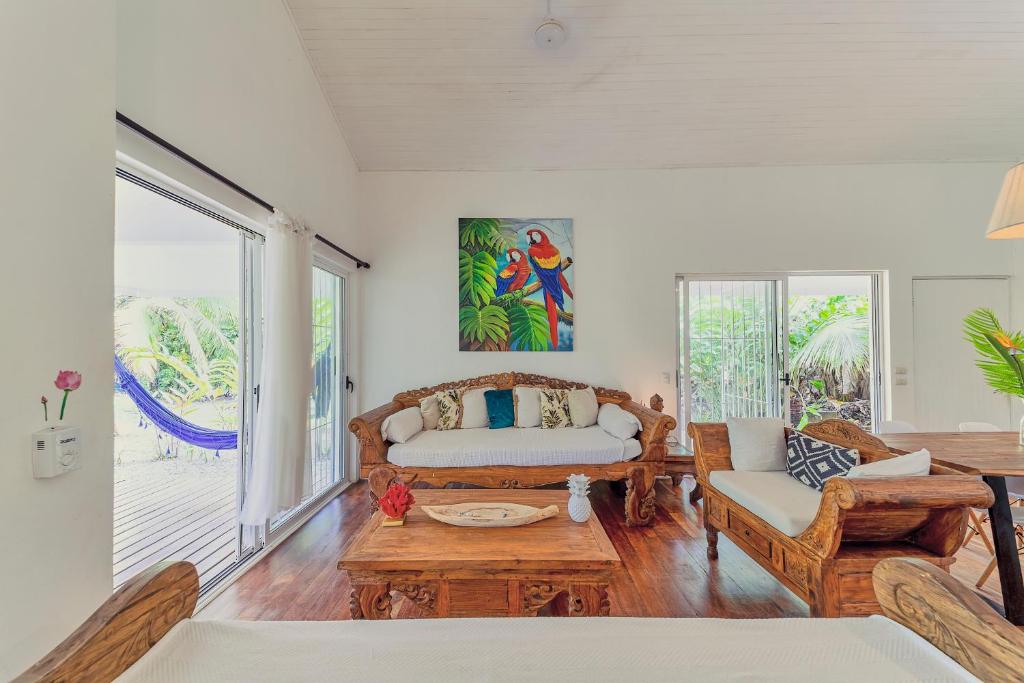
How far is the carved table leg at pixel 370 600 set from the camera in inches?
65.6

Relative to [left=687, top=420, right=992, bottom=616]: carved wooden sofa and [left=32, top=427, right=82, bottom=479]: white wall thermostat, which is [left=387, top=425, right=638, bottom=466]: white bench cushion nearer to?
[left=687, top=420, right=992, bottom=616]: carved wooden sofa

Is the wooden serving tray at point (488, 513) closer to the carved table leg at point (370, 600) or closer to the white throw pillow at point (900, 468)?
the carved table leg at point (370, 600)

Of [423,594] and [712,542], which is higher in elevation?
[423,594]

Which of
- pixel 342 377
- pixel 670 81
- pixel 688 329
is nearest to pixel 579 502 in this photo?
pixel 342 377

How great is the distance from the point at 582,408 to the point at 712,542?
4.95 feet

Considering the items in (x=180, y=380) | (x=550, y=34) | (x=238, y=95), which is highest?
(x=550, y=34)

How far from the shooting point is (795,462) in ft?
7.97

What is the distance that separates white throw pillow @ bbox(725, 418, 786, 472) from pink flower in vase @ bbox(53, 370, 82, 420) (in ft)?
9.65

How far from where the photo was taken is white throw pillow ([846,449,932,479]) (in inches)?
68.7

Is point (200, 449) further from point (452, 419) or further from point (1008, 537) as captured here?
point (1008, 537)

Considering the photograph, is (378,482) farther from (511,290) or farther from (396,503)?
(511,290)

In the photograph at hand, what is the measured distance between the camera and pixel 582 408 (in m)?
3.82

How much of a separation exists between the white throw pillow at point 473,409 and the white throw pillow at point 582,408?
2.51ft

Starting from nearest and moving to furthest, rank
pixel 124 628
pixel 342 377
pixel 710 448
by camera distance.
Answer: pixel 124 628
pixel 710 448
pixel 342 377
